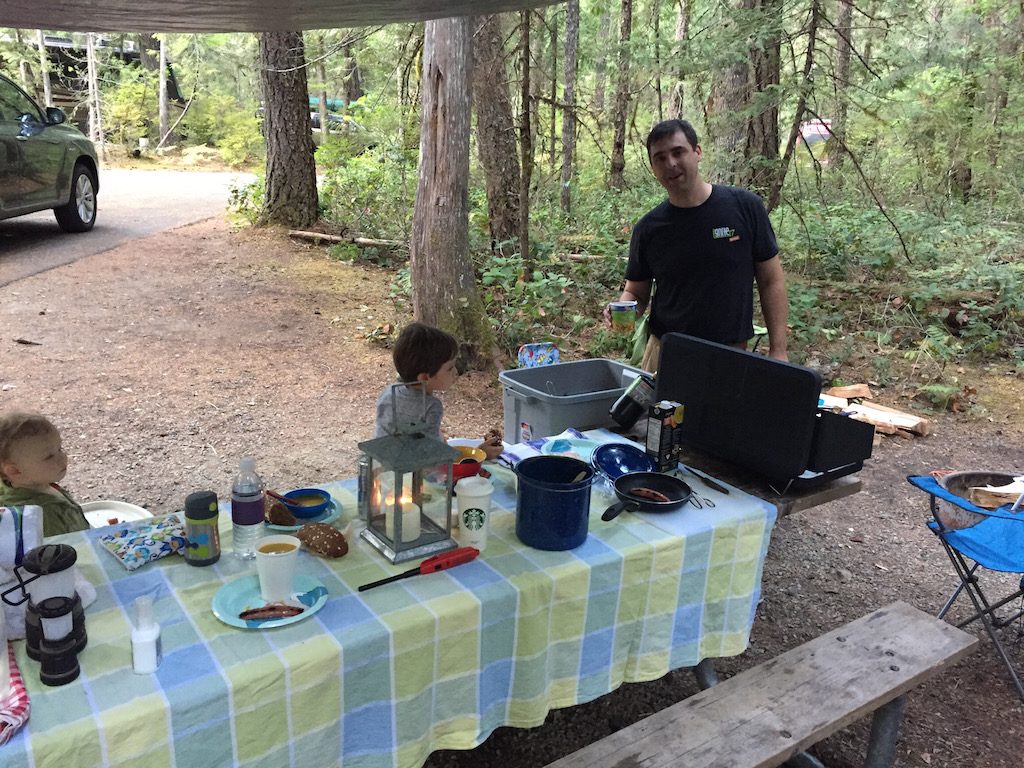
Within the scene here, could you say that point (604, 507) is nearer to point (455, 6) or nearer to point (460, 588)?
point (460, 588)

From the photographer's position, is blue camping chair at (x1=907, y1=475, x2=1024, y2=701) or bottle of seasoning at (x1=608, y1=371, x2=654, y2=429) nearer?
blue camping chair at (x1=907, y1=475, x2=1024, y2=701)

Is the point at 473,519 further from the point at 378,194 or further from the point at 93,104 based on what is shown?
the point at 93,104

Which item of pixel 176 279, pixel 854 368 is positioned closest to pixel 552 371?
pixel 854 368

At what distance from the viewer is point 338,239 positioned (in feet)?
29.8

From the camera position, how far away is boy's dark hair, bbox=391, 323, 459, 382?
2.46 metres

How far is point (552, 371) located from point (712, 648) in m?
1.46

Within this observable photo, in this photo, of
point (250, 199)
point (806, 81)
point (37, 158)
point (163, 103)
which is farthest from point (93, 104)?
point (806, 81)

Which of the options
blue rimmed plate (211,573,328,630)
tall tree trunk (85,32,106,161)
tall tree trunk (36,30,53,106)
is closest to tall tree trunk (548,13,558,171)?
blue rimmed plate (211,573,328,630)

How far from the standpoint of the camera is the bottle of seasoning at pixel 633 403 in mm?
2795

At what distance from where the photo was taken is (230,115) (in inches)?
882

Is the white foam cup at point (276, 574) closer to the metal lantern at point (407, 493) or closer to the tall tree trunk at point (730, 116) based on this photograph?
the metal lantern at point (407, 493)

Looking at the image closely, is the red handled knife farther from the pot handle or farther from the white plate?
the white plate

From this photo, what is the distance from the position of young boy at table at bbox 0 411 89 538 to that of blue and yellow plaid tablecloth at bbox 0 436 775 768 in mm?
330

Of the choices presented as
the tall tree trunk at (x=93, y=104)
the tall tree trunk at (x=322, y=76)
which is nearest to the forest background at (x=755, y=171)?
the tall tree trunk at (x=322, y=76)
